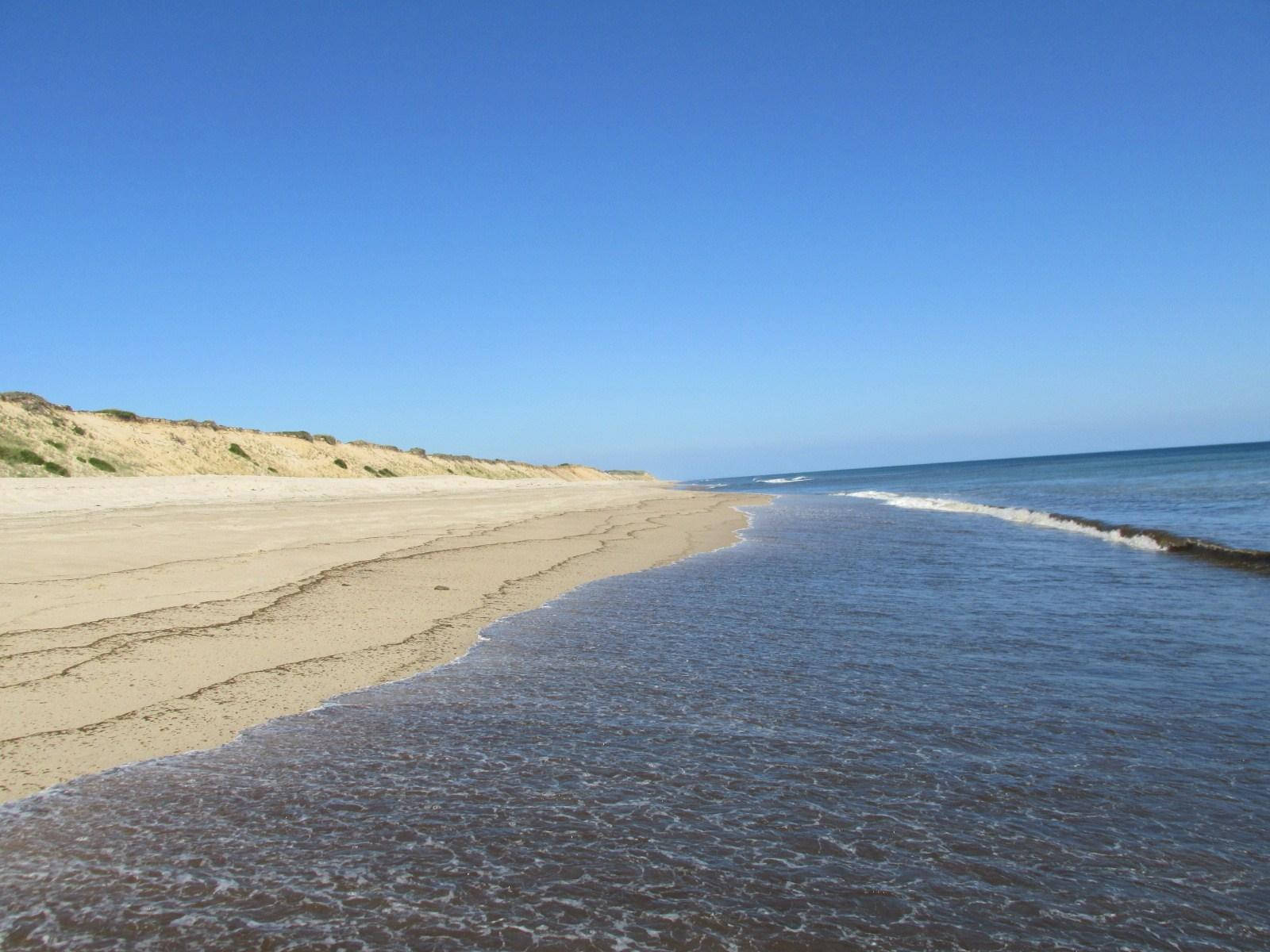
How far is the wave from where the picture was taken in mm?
15122

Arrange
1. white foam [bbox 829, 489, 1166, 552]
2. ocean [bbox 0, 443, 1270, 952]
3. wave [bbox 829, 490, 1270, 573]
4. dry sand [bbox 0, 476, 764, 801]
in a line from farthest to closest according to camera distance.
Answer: white foam [bbox 829, 489, 1166, 552], wave [bbox 829, 490, 1270, 573], dry sand [bbox 0, 476, 764, 801], ocean [bbox 0, 443, 1270, 952]

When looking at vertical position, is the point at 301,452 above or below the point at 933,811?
above

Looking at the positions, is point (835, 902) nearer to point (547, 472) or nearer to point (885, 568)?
point (885, 568)

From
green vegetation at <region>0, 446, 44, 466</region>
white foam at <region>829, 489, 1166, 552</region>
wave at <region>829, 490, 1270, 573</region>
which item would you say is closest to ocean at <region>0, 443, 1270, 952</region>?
wave at <region>829, 490, 1270, 573</region>

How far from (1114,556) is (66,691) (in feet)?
57.8

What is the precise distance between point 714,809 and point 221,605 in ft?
24.6

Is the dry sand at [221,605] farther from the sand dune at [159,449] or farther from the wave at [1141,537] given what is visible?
the sand dune at [159,449]

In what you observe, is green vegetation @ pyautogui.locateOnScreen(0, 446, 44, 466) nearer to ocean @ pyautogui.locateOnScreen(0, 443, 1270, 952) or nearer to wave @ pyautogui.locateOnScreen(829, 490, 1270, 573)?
ocean @ pyautogui.locateOnScreen(0, 443, 1270, 952)

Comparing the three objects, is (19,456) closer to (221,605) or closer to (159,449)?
(159,449)

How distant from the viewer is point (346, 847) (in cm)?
423

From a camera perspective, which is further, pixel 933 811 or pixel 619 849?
pixel 933 811

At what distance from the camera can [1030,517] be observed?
2706cm

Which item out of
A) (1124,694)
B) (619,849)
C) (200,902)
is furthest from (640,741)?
(1124,694)

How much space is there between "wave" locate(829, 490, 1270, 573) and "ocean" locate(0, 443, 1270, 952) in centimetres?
759
